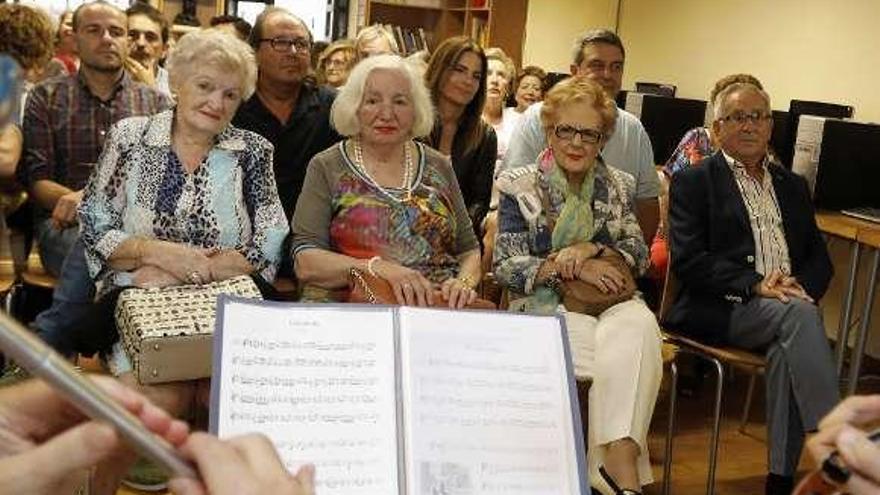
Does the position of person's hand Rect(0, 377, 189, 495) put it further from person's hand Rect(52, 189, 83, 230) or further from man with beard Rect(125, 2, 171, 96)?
Result: man with beard Rect(125, 2, 171, 96)

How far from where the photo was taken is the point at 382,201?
8.82 ft

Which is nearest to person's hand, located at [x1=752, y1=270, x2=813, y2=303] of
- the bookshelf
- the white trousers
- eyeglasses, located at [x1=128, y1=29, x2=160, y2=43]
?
the white trousers

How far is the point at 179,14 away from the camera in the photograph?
7.24 meters

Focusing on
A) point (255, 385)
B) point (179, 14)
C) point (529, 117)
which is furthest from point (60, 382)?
point (179, 14)

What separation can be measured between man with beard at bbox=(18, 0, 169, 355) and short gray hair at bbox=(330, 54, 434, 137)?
768 millimetres

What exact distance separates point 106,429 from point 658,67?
20.0 feet

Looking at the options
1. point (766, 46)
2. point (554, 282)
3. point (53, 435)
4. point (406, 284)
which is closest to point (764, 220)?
point (554, 282)

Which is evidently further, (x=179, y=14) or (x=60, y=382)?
(x=179, y=14)

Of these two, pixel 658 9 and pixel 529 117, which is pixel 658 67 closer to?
pixel 658 9

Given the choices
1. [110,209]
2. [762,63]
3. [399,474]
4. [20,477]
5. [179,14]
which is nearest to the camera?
[20,477]

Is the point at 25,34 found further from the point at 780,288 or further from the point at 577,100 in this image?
the point at 780,288

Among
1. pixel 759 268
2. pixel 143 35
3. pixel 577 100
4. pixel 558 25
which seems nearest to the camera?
pixel 577 100

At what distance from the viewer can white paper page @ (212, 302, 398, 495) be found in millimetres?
1095

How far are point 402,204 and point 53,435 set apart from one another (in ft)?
6.40
